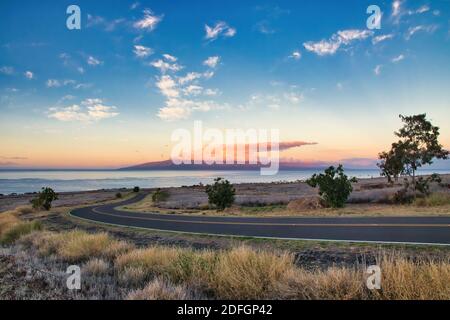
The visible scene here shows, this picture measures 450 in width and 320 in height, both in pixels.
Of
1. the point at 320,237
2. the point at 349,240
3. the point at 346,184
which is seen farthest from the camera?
the point at 346,184


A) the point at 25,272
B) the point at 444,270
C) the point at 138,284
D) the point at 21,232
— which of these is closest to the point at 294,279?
the point at 444,270

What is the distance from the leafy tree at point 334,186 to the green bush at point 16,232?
20.3 metres

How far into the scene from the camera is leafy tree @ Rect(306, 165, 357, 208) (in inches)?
969

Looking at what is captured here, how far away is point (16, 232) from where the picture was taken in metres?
19.3

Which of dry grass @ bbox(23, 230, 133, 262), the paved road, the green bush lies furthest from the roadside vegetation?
the green bush

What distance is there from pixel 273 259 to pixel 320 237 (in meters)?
6.88

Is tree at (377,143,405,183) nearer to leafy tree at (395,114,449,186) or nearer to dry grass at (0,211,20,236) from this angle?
leafy tree at (395,114,449,186)

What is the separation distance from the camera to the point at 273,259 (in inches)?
295

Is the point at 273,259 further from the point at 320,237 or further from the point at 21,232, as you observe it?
the point at 21,232

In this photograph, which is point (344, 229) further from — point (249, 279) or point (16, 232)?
point (16, 232)

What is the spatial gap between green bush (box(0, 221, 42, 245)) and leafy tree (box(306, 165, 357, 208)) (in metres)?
20.3

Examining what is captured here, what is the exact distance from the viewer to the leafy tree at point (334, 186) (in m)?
24.6

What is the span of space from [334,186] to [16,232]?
22.0 metres
